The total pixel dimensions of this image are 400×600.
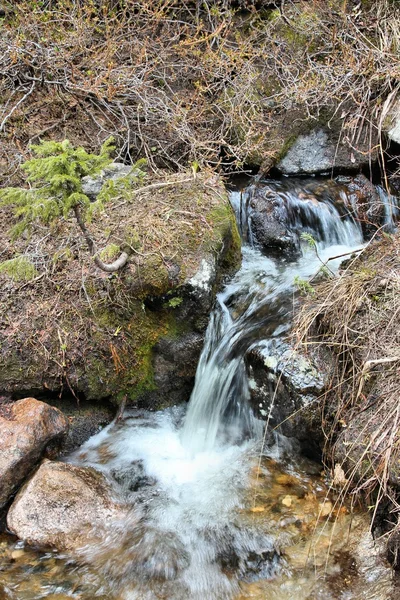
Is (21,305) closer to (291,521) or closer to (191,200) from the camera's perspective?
(191,200)

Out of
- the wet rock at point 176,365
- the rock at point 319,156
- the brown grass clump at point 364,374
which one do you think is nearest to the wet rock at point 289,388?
the brown grass clump at point 364,374

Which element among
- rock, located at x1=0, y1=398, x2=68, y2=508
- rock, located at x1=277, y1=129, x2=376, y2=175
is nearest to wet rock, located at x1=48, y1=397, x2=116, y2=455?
rock, located at x1=0, y1=398, x2=68, y2=508

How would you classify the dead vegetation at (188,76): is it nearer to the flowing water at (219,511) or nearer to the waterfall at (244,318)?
the waterfall at (244,318)

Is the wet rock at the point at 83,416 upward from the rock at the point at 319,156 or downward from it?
downward

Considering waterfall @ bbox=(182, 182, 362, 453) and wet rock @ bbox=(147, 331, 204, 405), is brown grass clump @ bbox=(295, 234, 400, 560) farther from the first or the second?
wet rock @ bbox=(147, 331, 204, 405)

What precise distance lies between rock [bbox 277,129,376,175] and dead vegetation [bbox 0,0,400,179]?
0.45ft

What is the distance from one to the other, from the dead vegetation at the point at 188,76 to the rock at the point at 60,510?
3.14 meters

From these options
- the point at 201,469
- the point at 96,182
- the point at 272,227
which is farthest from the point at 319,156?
the point at 201,469

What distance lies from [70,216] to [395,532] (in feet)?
12.0

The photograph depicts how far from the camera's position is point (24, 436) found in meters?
3.53

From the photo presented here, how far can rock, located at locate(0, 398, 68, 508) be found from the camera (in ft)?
11.3

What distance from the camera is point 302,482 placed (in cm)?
344

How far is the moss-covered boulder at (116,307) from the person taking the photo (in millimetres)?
3961

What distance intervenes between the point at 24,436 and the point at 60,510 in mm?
613
